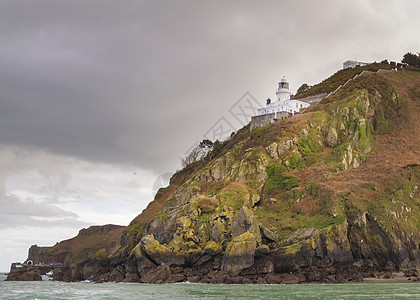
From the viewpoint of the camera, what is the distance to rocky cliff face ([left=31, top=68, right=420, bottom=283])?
53875mm

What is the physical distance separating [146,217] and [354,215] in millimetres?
41038

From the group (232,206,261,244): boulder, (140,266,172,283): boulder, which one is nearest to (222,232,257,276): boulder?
(232,206,261,244): boulder

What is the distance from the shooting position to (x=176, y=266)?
58.9 m

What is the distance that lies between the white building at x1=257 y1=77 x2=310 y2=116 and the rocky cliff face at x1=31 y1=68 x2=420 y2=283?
19.3 ft

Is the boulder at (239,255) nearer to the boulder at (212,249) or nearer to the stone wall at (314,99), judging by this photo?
the boulder at (212,249)

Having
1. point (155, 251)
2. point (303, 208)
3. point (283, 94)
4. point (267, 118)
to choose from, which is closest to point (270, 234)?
point (303, 208)

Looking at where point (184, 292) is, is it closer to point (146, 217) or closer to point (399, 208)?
point (399, 208)

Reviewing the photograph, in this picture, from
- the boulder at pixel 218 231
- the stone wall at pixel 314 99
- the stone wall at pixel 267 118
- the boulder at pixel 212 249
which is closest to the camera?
the boulder at pixel 212 249

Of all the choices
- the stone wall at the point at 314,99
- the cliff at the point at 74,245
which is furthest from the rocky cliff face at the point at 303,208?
the cliff at the point at 74,245

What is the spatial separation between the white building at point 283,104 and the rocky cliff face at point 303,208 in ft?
19.3

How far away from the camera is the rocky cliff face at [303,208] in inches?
2121

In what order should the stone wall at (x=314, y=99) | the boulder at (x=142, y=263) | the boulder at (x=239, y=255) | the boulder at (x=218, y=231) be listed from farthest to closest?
1. the stone wall at (x=314, y=99)
2. the boulder at (x=142, y=263)
3. the boulder at (x=218, y=231)
4. the boulder at (x=239, y=255)

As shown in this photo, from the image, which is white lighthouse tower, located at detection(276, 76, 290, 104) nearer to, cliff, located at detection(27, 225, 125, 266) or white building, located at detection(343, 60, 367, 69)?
white building, located at detection(343, 60, 367, 69)

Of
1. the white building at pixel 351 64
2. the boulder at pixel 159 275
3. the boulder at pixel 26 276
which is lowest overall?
the boulder at pixel 159 275
